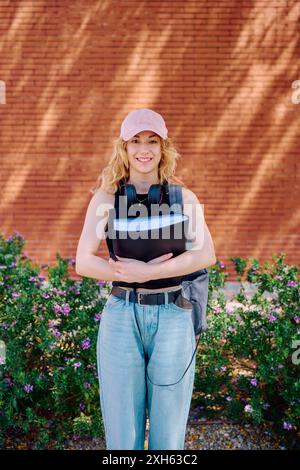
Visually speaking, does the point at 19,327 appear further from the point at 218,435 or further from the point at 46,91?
the point at 46,91

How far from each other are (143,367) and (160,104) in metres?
5.87

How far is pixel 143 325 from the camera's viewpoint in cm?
239

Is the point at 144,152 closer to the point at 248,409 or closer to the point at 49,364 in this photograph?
the point at 49,364

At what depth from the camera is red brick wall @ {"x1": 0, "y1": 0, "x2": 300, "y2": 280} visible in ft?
25.2

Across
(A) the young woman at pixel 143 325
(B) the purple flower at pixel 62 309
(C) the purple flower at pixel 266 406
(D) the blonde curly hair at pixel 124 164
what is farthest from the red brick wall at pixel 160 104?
(A) the young woman at pixel 143 325

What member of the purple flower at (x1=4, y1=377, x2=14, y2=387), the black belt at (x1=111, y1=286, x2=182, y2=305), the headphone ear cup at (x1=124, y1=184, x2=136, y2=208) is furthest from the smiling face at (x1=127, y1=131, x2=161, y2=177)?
the purple flower at (x1=4, y1=377, x2=14, y2=387)

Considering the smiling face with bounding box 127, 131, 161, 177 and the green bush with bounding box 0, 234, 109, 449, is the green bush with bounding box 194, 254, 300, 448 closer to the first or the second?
the green bush with bounding box 0, 234, 109, 449

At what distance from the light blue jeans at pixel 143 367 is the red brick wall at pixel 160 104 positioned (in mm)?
5517

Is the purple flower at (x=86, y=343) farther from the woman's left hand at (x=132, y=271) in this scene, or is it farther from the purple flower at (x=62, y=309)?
the woman's left hand at (x=132, y=271)

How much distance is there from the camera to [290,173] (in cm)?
798

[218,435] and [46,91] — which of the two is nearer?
[218,435]

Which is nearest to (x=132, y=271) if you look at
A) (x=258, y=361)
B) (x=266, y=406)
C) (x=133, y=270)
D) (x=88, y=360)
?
(x=133, y=270)
